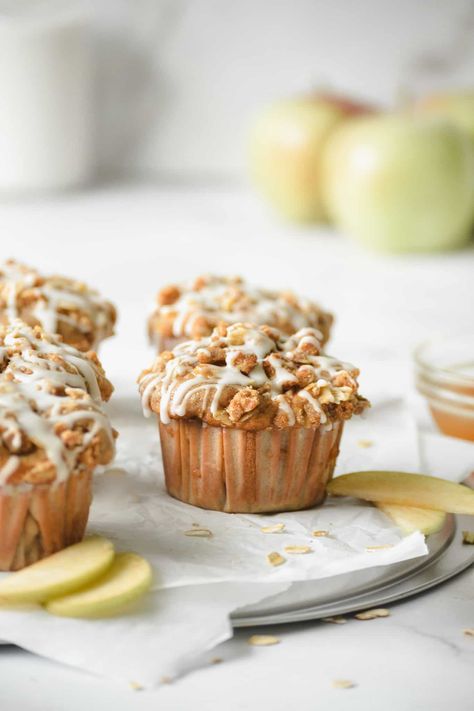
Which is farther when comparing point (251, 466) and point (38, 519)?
point (251, 466)

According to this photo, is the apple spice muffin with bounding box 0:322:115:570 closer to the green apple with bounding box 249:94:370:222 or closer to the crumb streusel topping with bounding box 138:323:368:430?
the crumb streusel topping with bounding box 138:323:368:430

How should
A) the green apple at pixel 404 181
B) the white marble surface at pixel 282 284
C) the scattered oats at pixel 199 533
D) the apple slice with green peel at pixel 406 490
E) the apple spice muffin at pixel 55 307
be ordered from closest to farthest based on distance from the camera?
1. the white marble surface at pixel 282 284
2. the scattered oats at pixel 199 533
3. the apple slice with green peel at pixel 406 490
4. the apple spice muffin at pixel 55 307
5. the green apple at pixel 404 181

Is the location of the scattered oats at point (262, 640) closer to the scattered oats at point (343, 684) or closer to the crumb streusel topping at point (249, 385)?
the scattered oats at point (343, 684)

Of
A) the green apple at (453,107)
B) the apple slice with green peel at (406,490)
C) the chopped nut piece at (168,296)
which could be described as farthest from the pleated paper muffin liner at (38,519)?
the green apple at (453,107)

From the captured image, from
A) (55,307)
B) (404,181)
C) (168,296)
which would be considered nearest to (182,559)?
(55,307)

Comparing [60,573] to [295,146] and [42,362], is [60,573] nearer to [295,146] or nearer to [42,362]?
[42,362]

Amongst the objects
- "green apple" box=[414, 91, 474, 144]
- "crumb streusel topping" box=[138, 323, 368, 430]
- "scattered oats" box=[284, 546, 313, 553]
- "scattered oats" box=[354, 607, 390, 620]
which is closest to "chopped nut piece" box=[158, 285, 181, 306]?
"crumb streusel topping" box=[138, 323, 368, 430]

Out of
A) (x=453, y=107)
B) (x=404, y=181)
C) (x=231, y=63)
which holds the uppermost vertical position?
(x=231, y=63)
